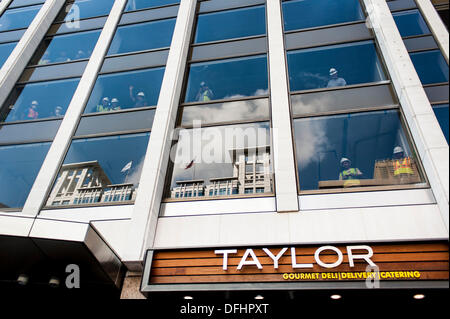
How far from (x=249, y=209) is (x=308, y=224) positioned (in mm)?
1500

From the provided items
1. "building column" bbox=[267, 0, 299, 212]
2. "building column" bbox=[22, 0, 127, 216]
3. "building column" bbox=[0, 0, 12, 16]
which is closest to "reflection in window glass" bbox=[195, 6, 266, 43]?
"building column" bbox=[267, 0, 299, 212]

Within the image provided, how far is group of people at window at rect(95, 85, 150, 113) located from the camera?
10961mm

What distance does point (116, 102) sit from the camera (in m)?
11.3

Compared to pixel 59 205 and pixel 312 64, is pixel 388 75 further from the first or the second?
pixel 59 205

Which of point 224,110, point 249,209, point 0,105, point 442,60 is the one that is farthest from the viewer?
point 0,105

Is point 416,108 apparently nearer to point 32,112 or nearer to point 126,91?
point 126,91

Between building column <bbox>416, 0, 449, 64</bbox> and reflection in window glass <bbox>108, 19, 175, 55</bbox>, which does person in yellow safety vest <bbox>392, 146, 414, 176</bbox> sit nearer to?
building column <bbox>416, 0, 449, 64</bbox>

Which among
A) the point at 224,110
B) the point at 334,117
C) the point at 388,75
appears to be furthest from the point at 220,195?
the point at 388,75

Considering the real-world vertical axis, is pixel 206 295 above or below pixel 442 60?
below

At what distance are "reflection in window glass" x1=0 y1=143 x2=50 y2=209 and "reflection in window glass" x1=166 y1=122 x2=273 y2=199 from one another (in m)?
4.54

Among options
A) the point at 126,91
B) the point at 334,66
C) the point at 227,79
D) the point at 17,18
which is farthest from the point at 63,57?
the point at 334,66
